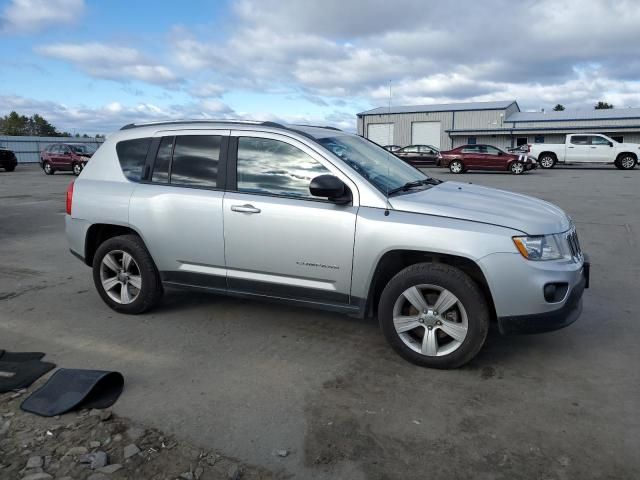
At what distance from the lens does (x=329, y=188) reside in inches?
146

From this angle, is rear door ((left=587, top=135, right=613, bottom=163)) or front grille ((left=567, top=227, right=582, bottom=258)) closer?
front grille ((left=567, top=227, right=582, bottom=258))

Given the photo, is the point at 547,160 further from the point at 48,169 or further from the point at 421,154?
the point at 48,169

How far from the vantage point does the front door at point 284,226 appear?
388 cm

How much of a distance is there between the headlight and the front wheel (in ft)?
91.7

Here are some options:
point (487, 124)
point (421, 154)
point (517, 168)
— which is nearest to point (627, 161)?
point (517, 168)

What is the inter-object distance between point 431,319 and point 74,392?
7.97 ft

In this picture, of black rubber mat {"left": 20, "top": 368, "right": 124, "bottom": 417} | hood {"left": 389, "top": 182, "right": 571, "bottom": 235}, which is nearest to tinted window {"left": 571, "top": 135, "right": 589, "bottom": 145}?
hood {"left": 389, "top": 182, "right": 571, "bottom": 235}

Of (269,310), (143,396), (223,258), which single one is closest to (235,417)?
(143,396)

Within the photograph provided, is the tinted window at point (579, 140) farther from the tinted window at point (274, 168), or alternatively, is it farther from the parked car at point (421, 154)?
the tinted window at point (274, 168)

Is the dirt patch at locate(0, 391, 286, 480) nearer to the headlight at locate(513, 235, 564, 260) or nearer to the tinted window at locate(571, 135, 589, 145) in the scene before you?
the headlight at locate(513, 235, 564, 260)

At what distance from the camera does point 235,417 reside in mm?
3115

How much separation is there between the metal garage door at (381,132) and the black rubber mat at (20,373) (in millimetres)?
49720

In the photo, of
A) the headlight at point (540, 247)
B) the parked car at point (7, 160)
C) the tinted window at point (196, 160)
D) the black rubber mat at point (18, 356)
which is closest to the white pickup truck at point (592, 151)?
the headlight at point (540, 247)

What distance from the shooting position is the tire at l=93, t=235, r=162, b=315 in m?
4.70
